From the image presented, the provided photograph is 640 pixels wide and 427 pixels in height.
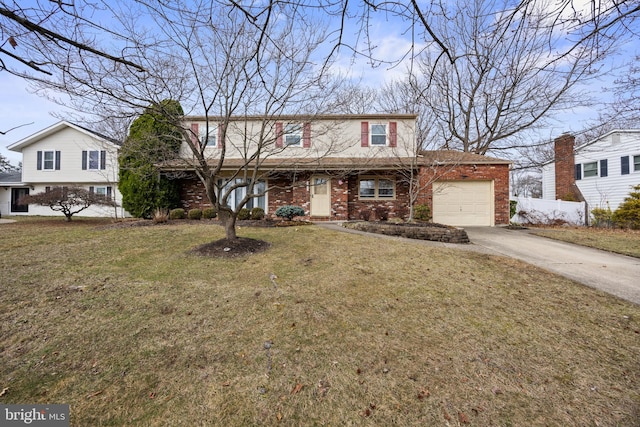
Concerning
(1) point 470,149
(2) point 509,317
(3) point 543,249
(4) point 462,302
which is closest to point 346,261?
(4) point 462,302

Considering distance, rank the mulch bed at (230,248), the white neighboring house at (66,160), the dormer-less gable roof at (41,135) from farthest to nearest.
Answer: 1. the white neighboring house at (66,160)
2. the dormer-less gable roof at (41,135)
3. the mulch bed at (230,248)

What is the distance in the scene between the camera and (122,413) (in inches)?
82.7

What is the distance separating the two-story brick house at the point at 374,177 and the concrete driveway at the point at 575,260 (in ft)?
11.0

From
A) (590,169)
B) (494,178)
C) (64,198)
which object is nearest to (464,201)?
(494,178)

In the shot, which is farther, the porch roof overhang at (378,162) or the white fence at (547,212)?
the white fence at (547,212)

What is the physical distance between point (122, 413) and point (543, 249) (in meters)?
9.01

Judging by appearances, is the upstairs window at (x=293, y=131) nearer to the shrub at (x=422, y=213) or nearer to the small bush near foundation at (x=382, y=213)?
the small bush near foundation at (x=382, y=213)

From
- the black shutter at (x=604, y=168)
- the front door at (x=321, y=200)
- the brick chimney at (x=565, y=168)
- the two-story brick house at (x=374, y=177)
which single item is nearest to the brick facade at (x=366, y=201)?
the two-story brick house at (x=374, y=177)

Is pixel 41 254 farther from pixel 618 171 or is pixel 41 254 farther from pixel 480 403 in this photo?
pixel 618 171

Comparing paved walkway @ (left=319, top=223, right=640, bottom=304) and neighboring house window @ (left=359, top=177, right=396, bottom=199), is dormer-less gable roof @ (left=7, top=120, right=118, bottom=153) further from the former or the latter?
paved walkway @ (left=319, top=223, right=640, bottom=304)

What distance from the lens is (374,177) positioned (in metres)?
13.4

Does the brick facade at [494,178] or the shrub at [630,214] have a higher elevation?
the brick facade at [494,178]

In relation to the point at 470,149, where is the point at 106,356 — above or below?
below

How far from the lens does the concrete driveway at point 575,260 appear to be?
459 cm
